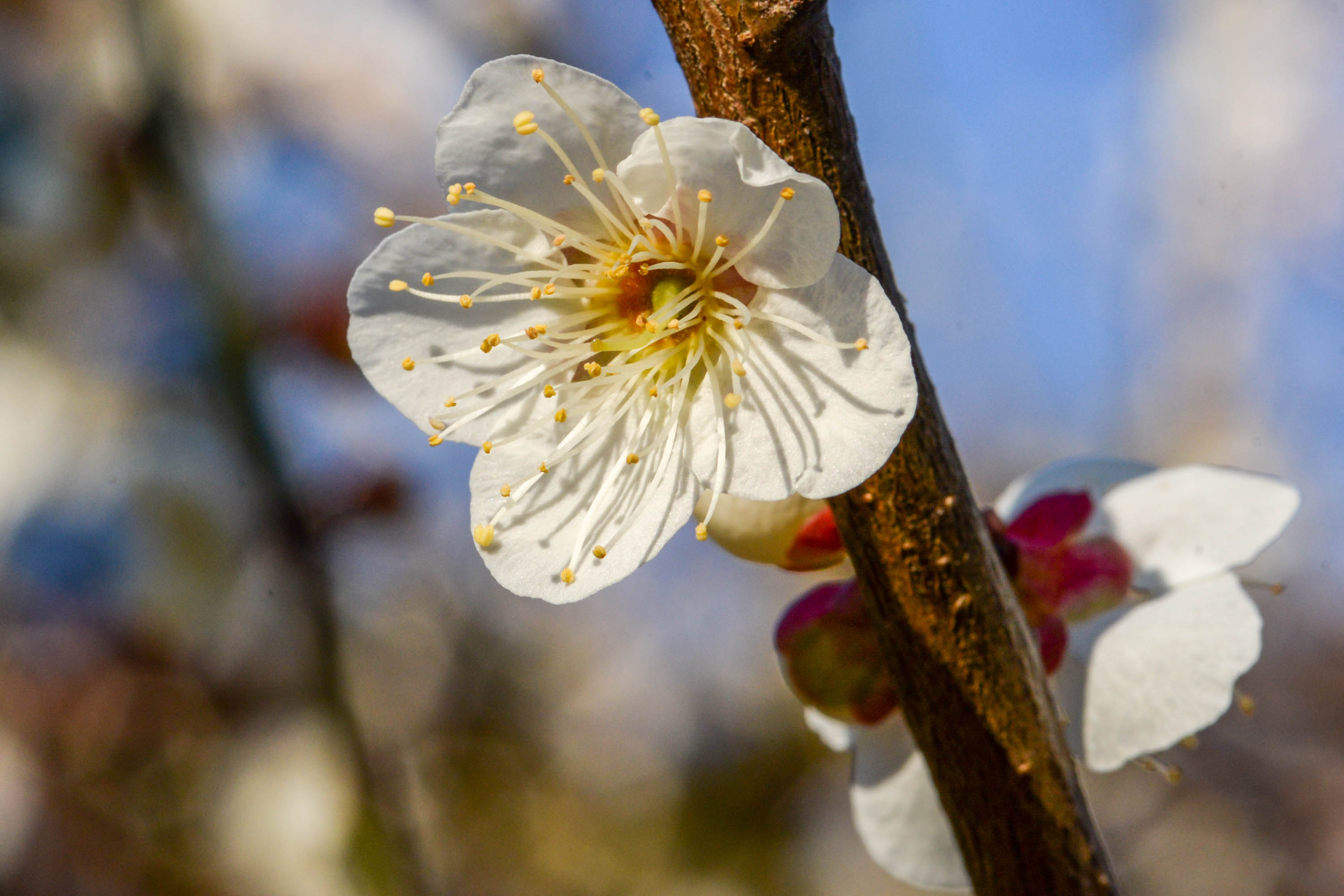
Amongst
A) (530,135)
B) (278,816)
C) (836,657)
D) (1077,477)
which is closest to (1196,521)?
(1077,477)

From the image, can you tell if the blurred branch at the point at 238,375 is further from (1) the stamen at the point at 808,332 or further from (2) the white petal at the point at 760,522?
(1) the stamen at the point at 808,332

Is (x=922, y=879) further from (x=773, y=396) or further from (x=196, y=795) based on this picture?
(x=196, y=795)

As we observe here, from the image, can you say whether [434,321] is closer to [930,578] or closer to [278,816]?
[930,578]

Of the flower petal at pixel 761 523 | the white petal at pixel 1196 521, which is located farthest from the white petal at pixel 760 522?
the white petal at pixel 1196 521

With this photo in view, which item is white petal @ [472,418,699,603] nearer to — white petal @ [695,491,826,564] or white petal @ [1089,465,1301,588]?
white petal @ [695,491,826,564]

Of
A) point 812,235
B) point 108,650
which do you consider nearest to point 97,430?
point 108,650

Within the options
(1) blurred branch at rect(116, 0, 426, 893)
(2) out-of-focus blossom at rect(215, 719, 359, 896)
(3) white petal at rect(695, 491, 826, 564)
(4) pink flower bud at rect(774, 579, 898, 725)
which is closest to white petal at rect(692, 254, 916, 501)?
(3) white petal at rect(695, 491, 826, 564)

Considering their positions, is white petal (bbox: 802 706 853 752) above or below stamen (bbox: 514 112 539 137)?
below
